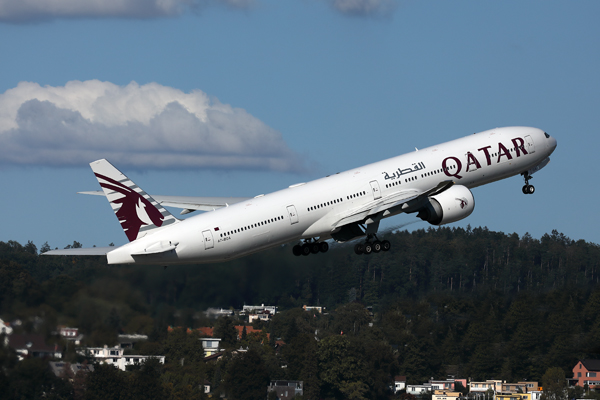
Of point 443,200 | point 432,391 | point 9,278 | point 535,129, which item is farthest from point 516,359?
point 9,278

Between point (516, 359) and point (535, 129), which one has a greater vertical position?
point (535, 129)

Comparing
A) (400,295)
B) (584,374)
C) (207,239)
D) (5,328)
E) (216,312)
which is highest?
(400,295)

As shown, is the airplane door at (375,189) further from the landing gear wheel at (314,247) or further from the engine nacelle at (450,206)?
the landing gear wheel at (314,247)

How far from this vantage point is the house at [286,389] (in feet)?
343

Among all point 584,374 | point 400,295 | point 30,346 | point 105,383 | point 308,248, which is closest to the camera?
point 30,346

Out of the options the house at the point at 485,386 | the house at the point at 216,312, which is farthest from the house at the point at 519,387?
the house at the point at 216,312

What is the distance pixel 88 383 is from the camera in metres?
56.3

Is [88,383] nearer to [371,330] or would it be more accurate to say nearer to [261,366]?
[261,366]

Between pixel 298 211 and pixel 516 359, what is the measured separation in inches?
2342

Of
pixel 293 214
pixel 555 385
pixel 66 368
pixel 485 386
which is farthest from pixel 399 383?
pixel 66 368

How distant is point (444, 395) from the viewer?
10875 centimetres

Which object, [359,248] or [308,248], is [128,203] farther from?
[359,248]

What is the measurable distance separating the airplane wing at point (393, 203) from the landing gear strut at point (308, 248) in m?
4.14

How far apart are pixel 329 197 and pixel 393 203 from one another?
3.55 metres
